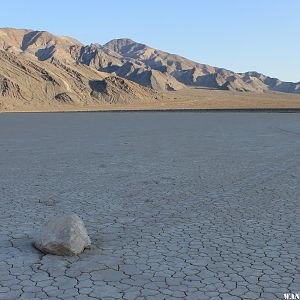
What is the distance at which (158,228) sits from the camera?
23.7ft

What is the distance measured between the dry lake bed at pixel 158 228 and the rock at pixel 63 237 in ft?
0.36

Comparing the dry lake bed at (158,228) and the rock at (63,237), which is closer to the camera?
the dry lake bed at (158,228)

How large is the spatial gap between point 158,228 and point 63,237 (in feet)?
5.73

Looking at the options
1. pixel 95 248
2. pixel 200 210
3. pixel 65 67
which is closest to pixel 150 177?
pixel 200 210

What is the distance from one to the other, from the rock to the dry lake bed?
0.36ft

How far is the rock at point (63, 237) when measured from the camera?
5.88 meters

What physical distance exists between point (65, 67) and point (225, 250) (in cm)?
11751

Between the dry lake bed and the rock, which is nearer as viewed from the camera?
the dry lake bed

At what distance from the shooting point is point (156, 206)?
874 cm

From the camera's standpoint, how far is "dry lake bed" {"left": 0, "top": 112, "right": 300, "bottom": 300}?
5.02 m

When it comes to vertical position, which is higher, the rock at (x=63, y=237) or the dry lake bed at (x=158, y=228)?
the rock at (x=63, y=237)

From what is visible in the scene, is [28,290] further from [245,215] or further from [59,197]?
[59,197]

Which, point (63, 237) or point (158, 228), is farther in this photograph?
point (158, 228)

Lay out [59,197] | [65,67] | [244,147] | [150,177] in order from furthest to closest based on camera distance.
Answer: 1. [65,67]
2. [244,147]
3. [150,177]
4. [59,197]
